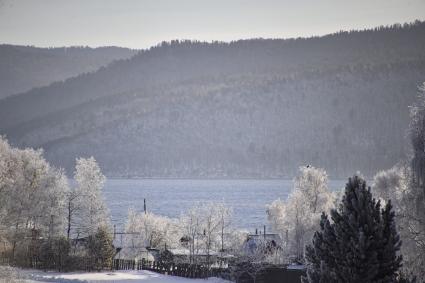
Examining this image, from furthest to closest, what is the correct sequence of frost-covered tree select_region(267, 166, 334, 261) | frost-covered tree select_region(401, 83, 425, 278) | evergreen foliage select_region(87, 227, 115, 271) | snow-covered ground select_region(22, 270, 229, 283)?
frost-covered tree select_region(267, 166, 334, 261), evergreen foliage select_region(87, 227, 115, 271), snow-covered ground select_region(22, 270, 229, 283), frost-covered tree select_region(401, 83, 425, 278)

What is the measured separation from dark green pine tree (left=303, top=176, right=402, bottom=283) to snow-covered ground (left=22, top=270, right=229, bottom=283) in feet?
92.7

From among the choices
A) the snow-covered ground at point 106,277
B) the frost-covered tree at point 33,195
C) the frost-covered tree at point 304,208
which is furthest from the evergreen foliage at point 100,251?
the frost-covered tree at point 304,208

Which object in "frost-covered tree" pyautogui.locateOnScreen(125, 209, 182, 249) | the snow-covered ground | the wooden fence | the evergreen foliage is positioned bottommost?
the snow-covered ground

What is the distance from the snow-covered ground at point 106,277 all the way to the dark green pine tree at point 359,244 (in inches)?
1112

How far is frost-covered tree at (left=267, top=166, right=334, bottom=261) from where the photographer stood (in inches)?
3752

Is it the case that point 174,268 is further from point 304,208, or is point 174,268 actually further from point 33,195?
point 304,208

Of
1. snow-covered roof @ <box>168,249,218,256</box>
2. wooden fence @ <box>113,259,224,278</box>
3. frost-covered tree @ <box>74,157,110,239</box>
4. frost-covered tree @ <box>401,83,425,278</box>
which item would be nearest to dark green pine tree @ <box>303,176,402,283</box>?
frost-covered tree @ <box>401,83,425,278</box>

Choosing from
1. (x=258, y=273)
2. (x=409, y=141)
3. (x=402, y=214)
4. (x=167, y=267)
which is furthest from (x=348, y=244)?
(x=167, y=267)

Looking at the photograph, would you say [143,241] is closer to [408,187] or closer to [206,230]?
[206,230]

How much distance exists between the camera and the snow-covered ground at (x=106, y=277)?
6266cm

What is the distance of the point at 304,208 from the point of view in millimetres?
98812

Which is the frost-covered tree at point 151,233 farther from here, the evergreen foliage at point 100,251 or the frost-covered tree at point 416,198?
the frost-covered tree at point 416,198

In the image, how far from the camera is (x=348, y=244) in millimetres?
36812

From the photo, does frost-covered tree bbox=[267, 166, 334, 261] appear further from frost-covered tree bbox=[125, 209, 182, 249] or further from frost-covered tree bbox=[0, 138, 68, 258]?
frost-covered tree bbox=[0, 138, 68, 258]
